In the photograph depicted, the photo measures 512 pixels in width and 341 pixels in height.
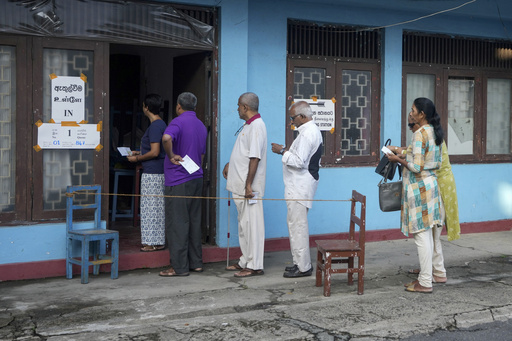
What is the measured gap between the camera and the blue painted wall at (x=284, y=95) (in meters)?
7.87

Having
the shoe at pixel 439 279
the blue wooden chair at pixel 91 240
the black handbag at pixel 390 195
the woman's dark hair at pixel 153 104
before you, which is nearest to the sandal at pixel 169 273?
the blue wooden chair at pixel 91 240

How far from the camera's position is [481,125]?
33.7 ft

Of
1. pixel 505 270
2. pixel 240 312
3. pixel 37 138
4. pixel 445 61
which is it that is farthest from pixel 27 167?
pixel 445 61

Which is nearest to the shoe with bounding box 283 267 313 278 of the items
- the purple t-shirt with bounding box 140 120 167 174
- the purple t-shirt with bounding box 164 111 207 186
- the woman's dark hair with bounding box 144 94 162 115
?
the purple t-shirt with bounding box 164 111 207 186

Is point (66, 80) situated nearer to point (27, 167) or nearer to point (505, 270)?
point (27, 167)

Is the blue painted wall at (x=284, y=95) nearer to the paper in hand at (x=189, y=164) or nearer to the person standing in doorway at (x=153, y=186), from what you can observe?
the person standing in doorway at (x=153, y=186)

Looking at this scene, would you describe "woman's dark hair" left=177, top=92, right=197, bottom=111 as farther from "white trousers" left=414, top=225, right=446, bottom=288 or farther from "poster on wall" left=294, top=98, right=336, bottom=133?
"white trousers" left=414, top=225, right=446, bottom=288

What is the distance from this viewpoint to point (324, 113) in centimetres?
895

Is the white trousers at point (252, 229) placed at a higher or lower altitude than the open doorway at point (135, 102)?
lower

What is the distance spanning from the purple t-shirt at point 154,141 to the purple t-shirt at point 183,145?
490 millimetres

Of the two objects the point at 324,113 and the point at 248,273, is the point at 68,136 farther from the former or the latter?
the point at 324,113

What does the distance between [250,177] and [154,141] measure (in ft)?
4.34

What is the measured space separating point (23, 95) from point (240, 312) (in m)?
3.23

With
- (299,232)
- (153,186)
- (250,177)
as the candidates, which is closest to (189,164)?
(250,177)
